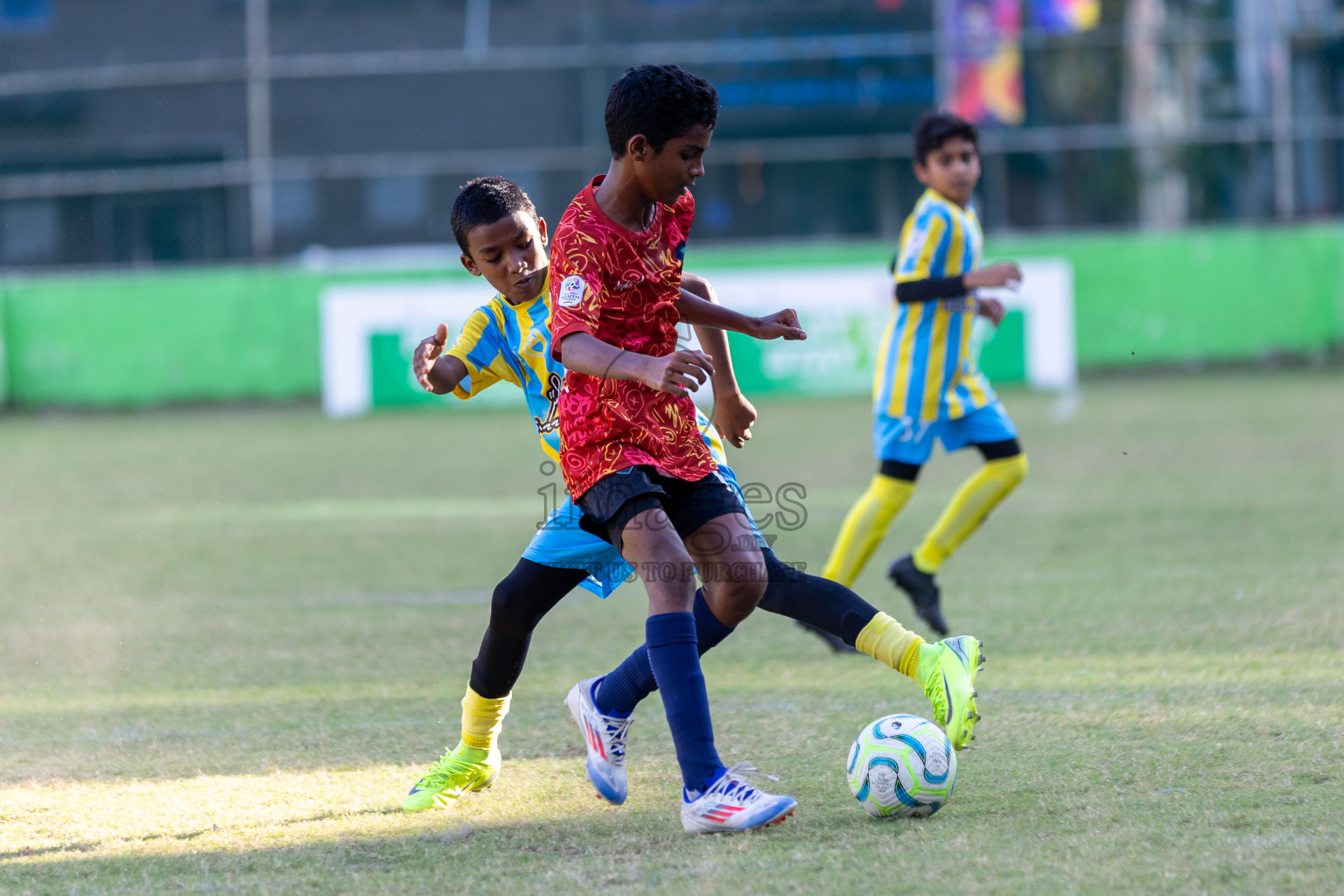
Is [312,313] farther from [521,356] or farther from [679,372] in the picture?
[679,372]

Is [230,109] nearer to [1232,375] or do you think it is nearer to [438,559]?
[1232,375]

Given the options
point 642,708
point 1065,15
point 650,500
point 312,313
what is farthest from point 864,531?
point 1065,15

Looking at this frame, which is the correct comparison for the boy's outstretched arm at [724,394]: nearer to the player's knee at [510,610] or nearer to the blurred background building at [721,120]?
the player's knee at [510,610]

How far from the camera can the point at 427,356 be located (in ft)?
12.0

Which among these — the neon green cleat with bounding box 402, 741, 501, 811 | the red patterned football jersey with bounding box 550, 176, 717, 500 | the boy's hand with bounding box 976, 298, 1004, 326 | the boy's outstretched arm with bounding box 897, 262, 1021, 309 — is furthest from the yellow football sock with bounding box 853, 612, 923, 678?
the boy's hand with bounding box 976, 298, 1004, 326

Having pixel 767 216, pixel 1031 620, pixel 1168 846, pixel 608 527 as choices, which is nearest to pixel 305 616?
pixel 1031 620

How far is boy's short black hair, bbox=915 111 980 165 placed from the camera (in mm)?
5645

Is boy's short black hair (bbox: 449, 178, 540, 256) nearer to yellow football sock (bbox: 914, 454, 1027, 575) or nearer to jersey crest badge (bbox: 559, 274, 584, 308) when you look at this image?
jersey crest badge (bbox: 559, 274, 584, 308)

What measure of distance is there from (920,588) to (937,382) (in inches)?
29.8

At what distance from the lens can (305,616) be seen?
20.3 feet

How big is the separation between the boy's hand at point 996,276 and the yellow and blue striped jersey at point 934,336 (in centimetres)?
26

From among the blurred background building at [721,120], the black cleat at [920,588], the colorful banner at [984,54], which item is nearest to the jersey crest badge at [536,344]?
the black cleat at [920,588]

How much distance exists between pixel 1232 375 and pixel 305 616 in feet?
43.6

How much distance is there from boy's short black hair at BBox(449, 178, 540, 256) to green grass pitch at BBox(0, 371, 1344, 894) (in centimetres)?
135
